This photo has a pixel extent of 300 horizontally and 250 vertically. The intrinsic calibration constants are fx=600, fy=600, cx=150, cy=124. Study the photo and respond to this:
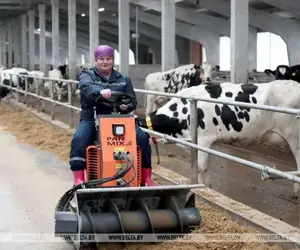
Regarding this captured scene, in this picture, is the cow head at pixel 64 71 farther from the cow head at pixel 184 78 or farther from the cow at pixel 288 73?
the cow at pixel 288 73

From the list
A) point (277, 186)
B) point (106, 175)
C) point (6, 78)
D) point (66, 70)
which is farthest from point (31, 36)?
point (106, 175)

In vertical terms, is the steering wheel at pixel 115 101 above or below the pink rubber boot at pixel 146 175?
above

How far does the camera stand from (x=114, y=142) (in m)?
4.43

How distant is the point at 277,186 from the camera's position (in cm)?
695

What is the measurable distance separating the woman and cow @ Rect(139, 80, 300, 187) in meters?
1.97

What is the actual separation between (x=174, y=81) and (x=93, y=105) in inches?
362

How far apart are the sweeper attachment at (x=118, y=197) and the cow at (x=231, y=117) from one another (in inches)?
86.2

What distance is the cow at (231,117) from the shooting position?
6660mm

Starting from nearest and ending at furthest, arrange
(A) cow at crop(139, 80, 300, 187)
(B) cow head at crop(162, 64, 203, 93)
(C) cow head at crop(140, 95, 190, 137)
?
(A) cow at crop(139, 80, 300, 187) → (C) cow head at crop(140, 95, 190, 137) → (B) cow head at crop(162, 64, 203, 93)

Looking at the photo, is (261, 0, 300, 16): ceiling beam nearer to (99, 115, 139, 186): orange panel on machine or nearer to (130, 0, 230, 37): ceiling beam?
(130, 0, 230, 37): ceiling beam

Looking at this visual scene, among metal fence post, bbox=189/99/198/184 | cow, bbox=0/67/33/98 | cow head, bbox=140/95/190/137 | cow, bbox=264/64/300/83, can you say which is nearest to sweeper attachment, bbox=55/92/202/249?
metal fence post, bbox=189/99/198/184

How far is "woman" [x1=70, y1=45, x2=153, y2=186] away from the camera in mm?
4617

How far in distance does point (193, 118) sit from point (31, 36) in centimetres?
2663

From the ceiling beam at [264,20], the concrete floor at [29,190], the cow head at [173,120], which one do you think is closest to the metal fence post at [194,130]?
the cow head at [173,120]
